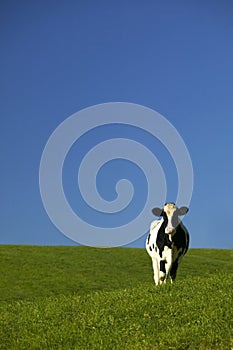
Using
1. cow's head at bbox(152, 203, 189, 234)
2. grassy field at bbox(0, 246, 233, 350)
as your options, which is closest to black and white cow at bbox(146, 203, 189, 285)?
cow's head at bbox(152, 203, 189, 234)

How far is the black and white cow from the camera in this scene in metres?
21.9

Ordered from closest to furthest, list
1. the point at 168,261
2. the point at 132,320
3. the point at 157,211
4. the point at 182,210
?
1. the point at 132,320
2. the point at 168,261
3. the point at 182,210
4. the point at 157,211

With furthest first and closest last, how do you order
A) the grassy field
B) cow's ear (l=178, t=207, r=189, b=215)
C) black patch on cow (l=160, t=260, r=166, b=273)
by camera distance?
cow's ear (l=178, t=207, r=189, b=215) < black patch on cow (l=160, t=260, r=166, b=273) < the grassy field

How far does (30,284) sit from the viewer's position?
41.0 meters

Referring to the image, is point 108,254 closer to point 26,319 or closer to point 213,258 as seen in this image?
point 213,258

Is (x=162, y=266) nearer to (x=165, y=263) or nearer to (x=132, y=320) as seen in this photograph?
(x=165, y=263)

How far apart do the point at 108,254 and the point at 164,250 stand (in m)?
31.3

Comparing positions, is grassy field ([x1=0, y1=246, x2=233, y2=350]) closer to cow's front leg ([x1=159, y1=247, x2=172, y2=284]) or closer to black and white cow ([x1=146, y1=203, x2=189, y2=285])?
cow's front leg ([x1=159, y1=247, x2=172, y2=284])

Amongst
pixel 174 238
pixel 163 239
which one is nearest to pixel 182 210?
pixel 174 238

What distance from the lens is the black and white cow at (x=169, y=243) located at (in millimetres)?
21875

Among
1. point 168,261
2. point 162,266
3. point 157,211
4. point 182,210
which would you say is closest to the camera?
point 168,261

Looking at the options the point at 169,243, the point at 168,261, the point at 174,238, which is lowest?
the point at 168,261

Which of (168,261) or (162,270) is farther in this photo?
(162,270)

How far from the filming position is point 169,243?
2192cm
